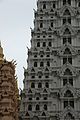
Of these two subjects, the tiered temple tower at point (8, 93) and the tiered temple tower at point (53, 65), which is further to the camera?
the tiered temple tower at point (53, 65)

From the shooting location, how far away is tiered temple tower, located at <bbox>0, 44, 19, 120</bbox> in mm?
40438

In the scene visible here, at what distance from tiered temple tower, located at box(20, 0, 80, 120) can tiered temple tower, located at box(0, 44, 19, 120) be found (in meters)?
1.42

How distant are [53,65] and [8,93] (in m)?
7.05

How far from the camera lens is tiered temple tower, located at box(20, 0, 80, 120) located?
4294cm

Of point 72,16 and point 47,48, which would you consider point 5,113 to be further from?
point 72,16

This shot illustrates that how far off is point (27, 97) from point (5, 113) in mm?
4254

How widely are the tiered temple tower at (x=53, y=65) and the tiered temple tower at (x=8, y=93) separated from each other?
1.42 metres

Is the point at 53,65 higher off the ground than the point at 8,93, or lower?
higher

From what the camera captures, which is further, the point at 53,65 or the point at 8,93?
the point at 53,65

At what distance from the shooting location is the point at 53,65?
45.5m

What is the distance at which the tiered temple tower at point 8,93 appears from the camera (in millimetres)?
40438

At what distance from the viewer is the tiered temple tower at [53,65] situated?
42938 millimetres

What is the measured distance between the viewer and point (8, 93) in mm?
41750

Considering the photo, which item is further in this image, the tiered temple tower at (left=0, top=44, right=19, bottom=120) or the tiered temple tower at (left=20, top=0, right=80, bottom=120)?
the tiered temple tower at (left=20, top=0, right=80, bottom=120)
